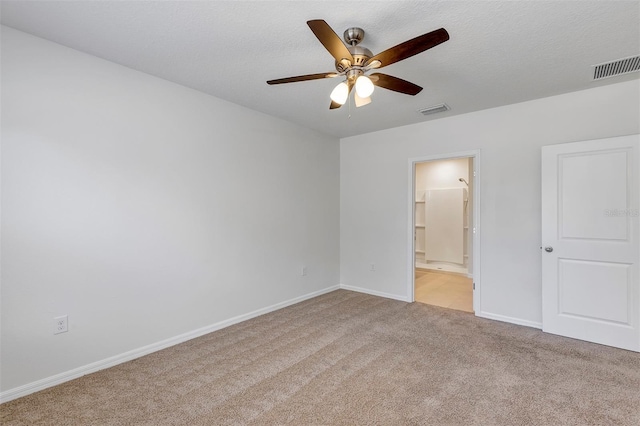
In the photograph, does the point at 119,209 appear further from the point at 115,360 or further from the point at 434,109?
the point at 434,109

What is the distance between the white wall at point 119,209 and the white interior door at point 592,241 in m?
3.11

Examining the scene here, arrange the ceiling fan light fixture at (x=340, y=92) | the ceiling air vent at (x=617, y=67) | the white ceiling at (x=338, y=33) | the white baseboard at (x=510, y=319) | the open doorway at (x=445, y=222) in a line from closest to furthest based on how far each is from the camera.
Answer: the white ceiling at (x=338, y=33), the ceiling fan light fixture at (x=340, y=92), the ceiling air vent at (x=617, y=67), the white baseboard at (x=510, y=319), the open doorway at (x=445, y=222)

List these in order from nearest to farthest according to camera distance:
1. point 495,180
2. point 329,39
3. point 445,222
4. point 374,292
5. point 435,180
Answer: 1. point 329,39
2. point 495,180
3. point 374,292
4. point 445,222
5. point 435,180

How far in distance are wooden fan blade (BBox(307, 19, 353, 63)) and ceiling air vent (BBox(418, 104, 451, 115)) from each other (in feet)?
6.65

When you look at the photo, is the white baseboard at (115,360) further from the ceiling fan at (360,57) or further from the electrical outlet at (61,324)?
the ceiling fan at (360,57)

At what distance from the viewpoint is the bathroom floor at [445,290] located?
4238 millimetres

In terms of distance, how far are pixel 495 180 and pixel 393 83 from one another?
87.7 inches

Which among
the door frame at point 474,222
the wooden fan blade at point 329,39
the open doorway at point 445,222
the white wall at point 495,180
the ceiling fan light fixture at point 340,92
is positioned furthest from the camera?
the open doorway at point 445,222

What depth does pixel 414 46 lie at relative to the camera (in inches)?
66.4

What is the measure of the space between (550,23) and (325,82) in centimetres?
171

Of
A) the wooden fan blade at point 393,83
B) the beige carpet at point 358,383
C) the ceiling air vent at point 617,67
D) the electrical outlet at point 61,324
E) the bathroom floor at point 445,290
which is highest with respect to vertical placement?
the ceiling air vent at point 617,67

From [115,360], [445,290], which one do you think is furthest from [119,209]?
[445,290]

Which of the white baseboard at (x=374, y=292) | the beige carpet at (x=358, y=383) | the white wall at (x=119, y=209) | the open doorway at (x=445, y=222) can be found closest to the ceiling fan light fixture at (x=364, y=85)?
the white wall at (x=119, y=209)

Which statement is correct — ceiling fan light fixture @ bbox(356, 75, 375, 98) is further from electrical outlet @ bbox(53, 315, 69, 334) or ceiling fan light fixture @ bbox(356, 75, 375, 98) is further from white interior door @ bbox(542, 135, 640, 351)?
electrical outlet @ bbox(53, 315, 69, 334)
